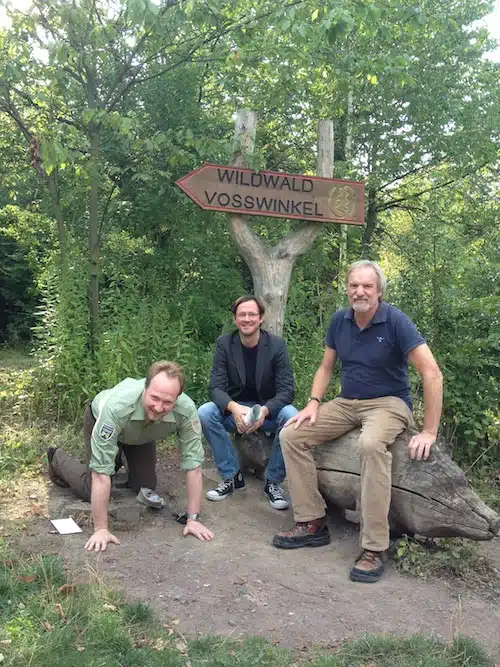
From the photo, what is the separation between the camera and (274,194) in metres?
5.45

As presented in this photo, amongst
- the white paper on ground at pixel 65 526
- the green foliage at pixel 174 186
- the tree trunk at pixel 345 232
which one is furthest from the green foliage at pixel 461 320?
the white paper on ground at pixel 65 526

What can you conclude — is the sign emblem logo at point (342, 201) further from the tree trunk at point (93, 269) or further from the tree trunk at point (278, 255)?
the tree trunk at point (93, 269)

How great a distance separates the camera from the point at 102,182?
21.8 ft

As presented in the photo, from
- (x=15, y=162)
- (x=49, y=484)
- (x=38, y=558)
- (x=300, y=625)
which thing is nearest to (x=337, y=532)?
(x=300, y=625)

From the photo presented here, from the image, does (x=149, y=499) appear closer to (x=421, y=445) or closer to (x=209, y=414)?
(x=209, y=414)

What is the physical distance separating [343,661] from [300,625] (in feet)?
1.17

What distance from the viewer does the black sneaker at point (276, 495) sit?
4398 mm

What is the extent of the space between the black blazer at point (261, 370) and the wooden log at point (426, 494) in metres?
0.82

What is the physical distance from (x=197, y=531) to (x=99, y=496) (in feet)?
2.27

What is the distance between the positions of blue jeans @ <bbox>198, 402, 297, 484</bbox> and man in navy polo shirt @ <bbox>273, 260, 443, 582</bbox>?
55 cm

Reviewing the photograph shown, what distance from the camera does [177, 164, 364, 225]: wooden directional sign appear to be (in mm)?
5188

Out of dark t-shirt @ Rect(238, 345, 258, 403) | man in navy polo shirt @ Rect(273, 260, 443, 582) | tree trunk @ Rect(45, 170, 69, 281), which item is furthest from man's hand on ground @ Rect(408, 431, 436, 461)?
tree trunk @ Rect(45, 170, 69, 281)

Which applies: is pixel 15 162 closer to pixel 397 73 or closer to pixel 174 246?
pixel 174 246

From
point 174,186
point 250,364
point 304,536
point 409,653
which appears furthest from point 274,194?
point 409,653
